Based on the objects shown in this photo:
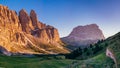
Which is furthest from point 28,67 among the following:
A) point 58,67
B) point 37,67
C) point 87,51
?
point 87,51

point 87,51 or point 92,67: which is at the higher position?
point 87,51

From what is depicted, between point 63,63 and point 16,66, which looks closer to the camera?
point 16,66

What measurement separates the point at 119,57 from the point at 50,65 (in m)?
83.6

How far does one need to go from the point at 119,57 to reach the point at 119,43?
3.33m

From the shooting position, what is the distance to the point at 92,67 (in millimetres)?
67562

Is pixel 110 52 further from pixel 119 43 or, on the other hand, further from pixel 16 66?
pixel 16 66

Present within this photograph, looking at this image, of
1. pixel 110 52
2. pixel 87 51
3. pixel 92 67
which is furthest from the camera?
pixel 87 51

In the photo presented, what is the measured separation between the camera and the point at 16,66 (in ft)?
435

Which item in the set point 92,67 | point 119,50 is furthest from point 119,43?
point 92,67

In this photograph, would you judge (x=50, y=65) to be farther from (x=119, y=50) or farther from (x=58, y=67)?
(x=119, y=50)

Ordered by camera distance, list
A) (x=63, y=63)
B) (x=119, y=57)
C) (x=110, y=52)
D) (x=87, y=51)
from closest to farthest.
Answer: (x=110, y=52)
(x=119, y=57)
(x=63, y=63)
(x=87, y=51)

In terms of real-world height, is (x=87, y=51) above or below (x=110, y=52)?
above

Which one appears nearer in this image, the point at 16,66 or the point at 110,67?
the point at 110,67

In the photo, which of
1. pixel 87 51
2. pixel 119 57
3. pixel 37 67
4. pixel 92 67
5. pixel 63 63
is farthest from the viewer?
pixel 87 51
